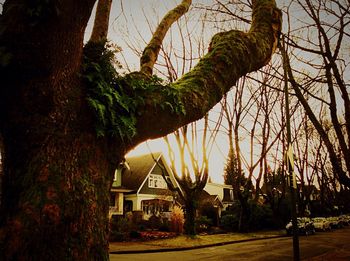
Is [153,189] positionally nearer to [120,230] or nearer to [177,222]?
[177,222]

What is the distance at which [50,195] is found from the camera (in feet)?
7.08

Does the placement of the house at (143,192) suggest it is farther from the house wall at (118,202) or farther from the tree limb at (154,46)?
the tree limb at (154,46)

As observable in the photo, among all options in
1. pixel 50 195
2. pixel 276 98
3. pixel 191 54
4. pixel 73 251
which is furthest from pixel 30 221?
pixel 276 98

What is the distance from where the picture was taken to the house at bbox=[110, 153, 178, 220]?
3275cm

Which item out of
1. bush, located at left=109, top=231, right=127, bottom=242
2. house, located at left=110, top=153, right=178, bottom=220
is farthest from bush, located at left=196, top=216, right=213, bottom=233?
bush, located at left=109, top=231, right=127, bottom=242

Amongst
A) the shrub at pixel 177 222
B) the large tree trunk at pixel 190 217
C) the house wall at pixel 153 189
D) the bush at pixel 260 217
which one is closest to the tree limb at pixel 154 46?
the large tree trunk at pixel 190 217

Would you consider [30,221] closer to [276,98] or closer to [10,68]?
[10,68]

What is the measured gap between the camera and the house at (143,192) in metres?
32.8

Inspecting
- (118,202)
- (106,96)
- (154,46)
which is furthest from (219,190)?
(106,96)

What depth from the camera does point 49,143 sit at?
2305 millimetres

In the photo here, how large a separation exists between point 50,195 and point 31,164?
0.29m

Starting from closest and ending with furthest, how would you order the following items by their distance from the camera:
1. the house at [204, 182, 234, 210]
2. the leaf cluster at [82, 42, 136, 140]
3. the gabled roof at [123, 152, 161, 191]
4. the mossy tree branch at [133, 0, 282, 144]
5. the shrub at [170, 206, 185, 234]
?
the leaf cluster at [82, 42, 136, 140]
the mossy tree branch at [133, 0, 282, 144]
the shrub at [170, 206, 185, 234]
the gabled roof at [123, 152, 161, 191]
the house at [204, 182, 234, 210]

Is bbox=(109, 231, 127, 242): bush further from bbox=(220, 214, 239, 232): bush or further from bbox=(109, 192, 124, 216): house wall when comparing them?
bbox=(109, 192, 124, 216): house wall

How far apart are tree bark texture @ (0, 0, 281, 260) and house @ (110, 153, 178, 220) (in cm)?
2999
